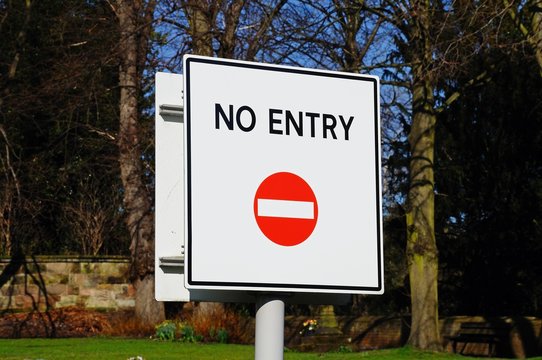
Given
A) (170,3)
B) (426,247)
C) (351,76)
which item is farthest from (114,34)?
(351,76)

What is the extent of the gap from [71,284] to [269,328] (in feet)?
77.3

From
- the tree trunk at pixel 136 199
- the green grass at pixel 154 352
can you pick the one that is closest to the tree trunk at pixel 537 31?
the green grass at pixel 154 352

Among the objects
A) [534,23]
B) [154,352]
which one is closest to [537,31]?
[534,23]

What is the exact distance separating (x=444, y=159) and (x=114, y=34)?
852 centimetres

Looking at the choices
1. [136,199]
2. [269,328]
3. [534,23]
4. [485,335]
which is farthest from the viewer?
[136,199]

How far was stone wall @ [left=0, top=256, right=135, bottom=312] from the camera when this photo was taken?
24859 mm

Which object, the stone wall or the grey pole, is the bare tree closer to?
the stone wall

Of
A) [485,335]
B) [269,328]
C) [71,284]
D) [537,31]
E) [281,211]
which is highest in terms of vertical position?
[537,31]

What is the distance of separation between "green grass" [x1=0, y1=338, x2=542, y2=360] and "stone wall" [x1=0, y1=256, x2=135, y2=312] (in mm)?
5319

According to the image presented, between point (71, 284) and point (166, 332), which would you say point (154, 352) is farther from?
point (71, 284)

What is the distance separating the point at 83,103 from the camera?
23.2 meters

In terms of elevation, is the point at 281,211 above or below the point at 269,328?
above

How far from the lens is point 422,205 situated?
19578mm

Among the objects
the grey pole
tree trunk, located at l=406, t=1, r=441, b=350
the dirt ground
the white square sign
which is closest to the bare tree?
tree trunk, located at l=406, t=1, r=441, b=350
